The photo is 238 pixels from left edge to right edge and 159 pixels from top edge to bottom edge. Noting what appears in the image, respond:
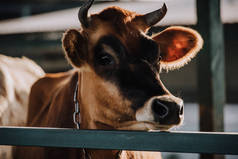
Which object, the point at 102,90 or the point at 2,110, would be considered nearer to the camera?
the point at 102,90

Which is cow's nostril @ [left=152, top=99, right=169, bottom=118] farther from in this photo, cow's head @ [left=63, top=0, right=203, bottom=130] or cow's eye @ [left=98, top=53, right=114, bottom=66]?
cow's eye @ [left=98, top=53, right=114, bottom=66]

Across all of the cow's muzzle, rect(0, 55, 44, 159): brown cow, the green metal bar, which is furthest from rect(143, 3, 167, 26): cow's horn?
rect(0, 55, 44, 159): brown cow

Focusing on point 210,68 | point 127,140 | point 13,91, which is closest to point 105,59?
point 127,140

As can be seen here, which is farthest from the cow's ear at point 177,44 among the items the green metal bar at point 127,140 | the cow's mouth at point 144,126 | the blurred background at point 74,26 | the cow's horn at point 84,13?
the blurred background at point 74,26

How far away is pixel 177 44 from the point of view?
7.75 feet

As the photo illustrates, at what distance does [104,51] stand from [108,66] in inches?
3.7

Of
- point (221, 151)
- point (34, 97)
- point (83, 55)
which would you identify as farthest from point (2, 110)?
point (221, 151)

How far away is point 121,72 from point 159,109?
35 centimetres

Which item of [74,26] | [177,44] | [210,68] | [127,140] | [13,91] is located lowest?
[127,140]

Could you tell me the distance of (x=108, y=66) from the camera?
1859 mm

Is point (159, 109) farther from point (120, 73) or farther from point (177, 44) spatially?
point (177, 44)

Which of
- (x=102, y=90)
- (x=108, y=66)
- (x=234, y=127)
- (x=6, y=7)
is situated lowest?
(x=234, y=127)

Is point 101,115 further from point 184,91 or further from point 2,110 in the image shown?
point 184,91

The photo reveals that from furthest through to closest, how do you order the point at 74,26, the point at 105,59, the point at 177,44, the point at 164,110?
the point at 74,26 → the point at 177,44 → the point at 105,59 → the point at 164,110
